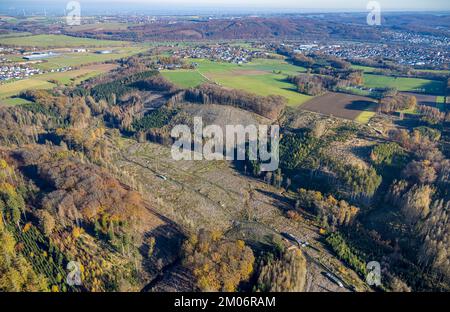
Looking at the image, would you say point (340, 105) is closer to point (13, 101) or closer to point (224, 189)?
point (224, 189)

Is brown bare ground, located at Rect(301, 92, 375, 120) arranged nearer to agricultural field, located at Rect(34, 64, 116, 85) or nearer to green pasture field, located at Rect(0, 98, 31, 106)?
green pasture field, located at Rect(0, 98, 31, 106)

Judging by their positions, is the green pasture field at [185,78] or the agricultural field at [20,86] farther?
the green pasture field at [185,78]

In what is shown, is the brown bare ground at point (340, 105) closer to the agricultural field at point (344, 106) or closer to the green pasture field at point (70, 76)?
the agricultural field at point (344, 106)

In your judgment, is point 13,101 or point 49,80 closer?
point 13,101

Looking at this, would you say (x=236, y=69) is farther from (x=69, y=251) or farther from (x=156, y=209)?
(x=69, y=251)

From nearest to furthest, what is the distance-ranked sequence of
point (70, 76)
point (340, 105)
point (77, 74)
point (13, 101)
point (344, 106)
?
point (344, 106)
point (340, 105)
point (13, 101)
point (70, 76)
point (77, 74)

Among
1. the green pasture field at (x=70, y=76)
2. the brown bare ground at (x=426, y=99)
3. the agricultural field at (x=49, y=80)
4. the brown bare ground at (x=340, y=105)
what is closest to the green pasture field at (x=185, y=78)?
the green pasture field at (x=70, y=76)

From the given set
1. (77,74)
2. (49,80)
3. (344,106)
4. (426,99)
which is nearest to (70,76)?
(77,74)
